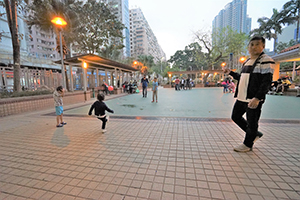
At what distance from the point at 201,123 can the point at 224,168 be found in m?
2.35

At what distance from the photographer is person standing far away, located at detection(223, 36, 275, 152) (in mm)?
2264

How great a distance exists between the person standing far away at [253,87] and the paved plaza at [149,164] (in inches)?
20.8

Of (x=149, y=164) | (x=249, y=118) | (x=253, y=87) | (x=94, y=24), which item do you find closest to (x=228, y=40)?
(x=94, y=24)

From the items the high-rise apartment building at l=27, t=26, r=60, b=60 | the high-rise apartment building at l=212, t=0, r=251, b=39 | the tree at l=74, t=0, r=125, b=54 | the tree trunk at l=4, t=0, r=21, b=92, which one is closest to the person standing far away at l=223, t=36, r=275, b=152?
the tree trunk at l=4, t=0, r=21, b=92

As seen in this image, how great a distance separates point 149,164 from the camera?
2373mm

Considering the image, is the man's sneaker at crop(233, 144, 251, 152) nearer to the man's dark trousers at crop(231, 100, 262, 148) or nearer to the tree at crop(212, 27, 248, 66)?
the man's dark trousers at crop(231, 100, 262, 148)

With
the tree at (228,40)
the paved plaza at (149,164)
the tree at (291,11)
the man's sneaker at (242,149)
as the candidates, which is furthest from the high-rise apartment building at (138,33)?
the man's sneaker at (242,149)

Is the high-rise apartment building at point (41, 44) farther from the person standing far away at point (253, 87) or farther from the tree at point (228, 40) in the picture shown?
the person standing far away at point (253, 87)

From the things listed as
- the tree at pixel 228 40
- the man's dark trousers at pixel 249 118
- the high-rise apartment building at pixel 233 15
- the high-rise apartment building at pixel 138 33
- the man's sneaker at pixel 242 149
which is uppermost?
the high-rise apartment building at pixel 138 33

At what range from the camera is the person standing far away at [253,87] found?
2.26 metres

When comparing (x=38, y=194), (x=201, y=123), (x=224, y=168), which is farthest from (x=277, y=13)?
(x=38, y=194)

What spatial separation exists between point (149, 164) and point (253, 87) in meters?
2.15

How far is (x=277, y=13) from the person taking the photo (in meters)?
28.9

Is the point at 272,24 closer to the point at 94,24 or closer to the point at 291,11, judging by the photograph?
the point at 291,11
